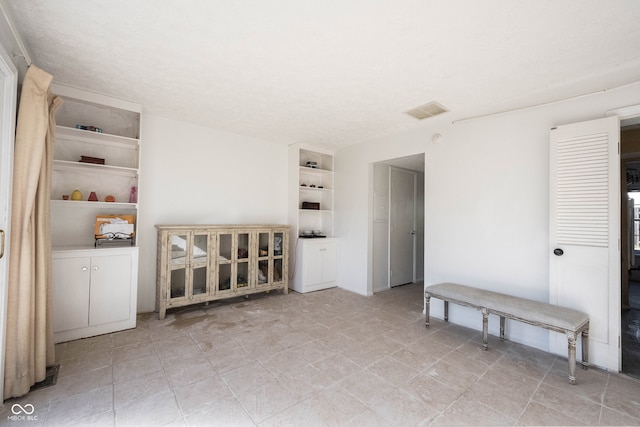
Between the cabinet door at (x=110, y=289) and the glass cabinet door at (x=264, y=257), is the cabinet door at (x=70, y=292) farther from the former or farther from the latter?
the glass cabinet door at (x=264, y=257)

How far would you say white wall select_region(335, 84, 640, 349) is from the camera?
2654 millimetres

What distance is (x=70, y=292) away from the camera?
8.41 feet

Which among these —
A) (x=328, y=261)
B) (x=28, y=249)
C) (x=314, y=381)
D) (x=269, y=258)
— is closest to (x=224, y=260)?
(x=269, y=258)

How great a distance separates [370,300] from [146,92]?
3876mm

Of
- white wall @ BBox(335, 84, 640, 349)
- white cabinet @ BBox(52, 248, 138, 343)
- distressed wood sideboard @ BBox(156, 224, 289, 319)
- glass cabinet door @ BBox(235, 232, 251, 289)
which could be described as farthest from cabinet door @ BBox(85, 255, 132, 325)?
white wall @ BBox(335, 84, 640, 349)

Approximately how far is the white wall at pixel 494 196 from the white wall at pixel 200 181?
214 cm

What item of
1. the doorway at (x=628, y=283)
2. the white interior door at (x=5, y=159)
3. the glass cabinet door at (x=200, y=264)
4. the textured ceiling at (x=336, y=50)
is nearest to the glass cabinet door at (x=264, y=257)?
the glass cabinet door at (x=200, y=264)

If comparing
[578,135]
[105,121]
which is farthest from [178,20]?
[578,135]

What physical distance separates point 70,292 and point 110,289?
1.00 ft

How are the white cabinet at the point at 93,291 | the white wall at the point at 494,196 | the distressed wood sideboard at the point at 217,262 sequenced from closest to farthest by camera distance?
the white cabinet at the point at 93,291 < the white wall at the point at 494,196 < the distressed wood sideboard at the point at 217,262

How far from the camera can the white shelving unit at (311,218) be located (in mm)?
4445

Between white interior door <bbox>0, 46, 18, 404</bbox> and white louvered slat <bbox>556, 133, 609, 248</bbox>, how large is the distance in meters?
4.29

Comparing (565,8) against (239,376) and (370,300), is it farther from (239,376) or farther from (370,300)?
(370,300)

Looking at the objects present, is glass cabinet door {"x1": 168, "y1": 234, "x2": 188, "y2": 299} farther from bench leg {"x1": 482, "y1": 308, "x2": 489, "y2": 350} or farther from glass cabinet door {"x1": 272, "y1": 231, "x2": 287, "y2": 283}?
bench leg {"x1": 482, "y1": 308, "x2": 489, "y2": 350}
